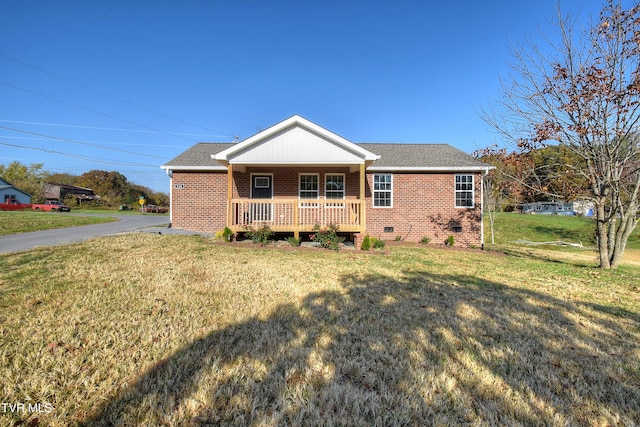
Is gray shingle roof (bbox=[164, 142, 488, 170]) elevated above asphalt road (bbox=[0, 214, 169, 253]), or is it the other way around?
gray shingle roof (bbox=[164, 142, 488, 170])

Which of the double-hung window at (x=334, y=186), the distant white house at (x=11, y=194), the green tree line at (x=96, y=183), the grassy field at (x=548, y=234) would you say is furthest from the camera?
the green tree line at (x=96, y=183)

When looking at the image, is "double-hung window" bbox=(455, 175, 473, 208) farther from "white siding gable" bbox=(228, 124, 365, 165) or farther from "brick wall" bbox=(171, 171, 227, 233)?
"brick wall" bbox=(171, 171, 227, 233)

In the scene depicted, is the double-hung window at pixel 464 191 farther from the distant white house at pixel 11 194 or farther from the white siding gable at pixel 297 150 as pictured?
the distant white house at pixel 11 194

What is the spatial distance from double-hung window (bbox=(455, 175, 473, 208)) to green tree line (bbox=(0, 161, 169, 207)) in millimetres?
54755

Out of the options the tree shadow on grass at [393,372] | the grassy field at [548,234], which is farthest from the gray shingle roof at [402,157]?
the tree shadow on grass at [393,372]

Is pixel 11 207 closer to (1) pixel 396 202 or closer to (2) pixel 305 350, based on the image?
(1) pixel 396 202

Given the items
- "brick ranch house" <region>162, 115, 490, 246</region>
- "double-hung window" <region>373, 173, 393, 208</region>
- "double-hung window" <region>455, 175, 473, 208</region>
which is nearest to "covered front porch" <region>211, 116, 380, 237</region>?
"brick ranch house" <region>162, 115, 490, 246</region>

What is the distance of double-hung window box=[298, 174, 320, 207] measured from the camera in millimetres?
13203

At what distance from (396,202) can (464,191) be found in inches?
113

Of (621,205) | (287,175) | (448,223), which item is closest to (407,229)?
(448,223)

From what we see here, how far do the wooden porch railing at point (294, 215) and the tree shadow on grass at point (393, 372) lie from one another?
6.76 metres

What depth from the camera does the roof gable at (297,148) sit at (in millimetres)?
11133

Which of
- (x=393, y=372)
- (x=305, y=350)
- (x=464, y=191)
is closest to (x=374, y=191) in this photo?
(x=464, y=191)

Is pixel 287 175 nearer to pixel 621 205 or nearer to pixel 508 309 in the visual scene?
pixel 508 309
